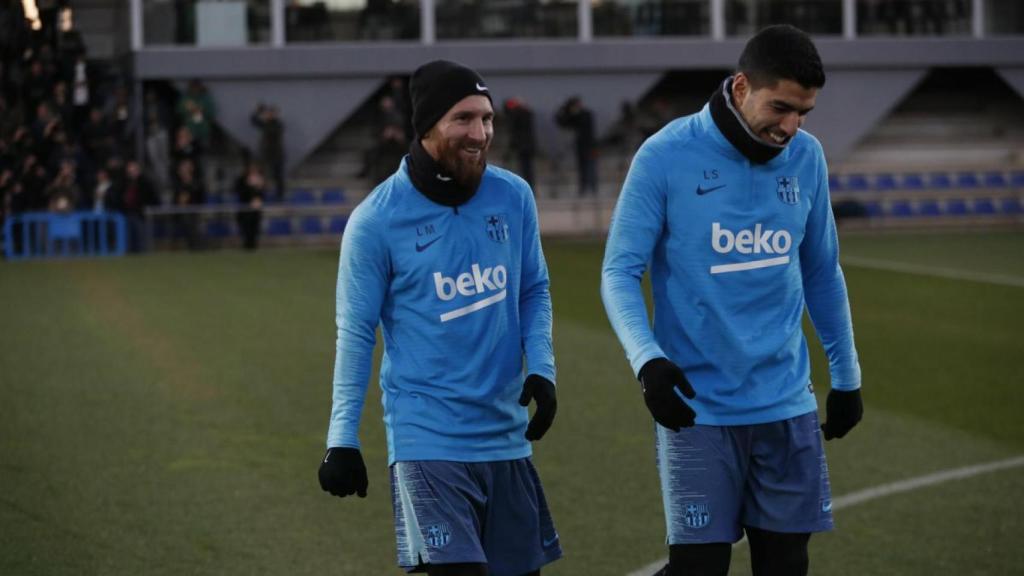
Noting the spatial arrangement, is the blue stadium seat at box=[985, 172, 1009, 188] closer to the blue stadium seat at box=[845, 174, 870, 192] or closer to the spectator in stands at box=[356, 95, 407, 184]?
the blue stadium seat at box=[845, 174, 870, 192]

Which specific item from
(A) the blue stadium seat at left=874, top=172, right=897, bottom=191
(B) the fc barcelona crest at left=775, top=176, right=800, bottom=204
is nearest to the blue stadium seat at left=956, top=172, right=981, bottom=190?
(A) the blue stadium seat at left=874, top=172, right=897, bottom=191

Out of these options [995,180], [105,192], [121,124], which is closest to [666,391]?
[105,192]

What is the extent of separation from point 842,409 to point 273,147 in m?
26.2

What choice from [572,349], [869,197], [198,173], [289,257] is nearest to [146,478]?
[572,349]

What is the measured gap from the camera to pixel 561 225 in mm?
31562

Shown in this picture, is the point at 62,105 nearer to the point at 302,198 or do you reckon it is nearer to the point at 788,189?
the point at 302,198

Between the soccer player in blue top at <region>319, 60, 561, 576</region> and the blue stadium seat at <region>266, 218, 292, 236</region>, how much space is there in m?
25.9

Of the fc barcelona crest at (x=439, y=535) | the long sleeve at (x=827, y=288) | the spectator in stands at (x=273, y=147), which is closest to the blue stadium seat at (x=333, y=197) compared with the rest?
the spectator in stands at (x=273, y=147)

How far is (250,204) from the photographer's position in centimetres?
2912

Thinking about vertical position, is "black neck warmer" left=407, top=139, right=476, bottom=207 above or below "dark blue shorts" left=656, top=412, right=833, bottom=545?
above

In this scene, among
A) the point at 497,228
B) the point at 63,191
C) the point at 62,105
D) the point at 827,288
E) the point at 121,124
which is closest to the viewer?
the point at 497,228

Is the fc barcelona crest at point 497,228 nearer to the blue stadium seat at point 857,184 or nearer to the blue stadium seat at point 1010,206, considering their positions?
the blue stadium seat at point 857,184

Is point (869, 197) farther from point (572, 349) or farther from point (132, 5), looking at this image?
point (572, 349)

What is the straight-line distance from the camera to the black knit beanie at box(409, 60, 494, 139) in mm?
4668
